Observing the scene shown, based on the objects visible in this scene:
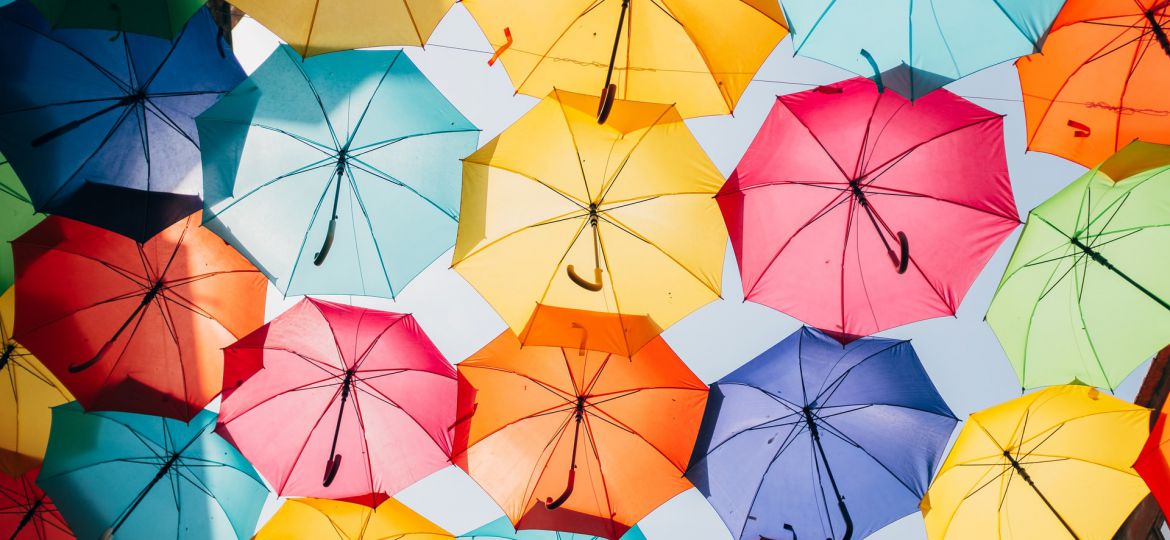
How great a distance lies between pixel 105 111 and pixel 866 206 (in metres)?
6.64

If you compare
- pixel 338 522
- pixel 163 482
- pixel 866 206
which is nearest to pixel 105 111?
pixel 163 482

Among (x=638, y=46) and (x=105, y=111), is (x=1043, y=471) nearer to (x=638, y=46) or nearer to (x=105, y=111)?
(x=638, y=46)

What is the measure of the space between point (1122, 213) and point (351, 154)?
254 inches

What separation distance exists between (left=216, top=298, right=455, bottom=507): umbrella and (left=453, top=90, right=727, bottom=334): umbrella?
1.30 meters

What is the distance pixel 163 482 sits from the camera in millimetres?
7168

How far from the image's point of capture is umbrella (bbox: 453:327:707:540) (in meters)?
6.80

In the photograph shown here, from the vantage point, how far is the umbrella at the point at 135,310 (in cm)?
664

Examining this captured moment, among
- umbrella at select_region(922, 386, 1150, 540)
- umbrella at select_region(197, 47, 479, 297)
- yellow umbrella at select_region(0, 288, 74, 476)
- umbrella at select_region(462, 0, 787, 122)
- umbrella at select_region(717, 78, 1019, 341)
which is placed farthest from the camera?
yellow umbrella at select_region(0, 288, 74, 476)

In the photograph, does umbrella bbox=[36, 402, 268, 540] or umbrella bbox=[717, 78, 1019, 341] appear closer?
umbrella bbox=[717, 78, 1019, 341]

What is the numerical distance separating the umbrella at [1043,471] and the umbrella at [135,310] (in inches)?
271

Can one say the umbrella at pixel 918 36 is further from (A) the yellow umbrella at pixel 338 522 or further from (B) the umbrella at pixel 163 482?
(B) the umbrella at pixel 163 482

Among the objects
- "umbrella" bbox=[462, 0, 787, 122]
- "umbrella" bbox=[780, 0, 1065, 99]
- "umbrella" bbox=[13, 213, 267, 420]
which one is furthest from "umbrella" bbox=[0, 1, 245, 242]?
"umbrella" bbox=[780, 0, 1065, 99]

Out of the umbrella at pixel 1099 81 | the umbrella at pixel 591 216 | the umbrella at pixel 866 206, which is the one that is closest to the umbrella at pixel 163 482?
the umbrella at pixel 591 216

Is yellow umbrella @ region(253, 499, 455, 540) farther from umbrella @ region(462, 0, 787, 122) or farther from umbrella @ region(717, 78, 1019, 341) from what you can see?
umbrella @ region(462, 0, 787, 122)
